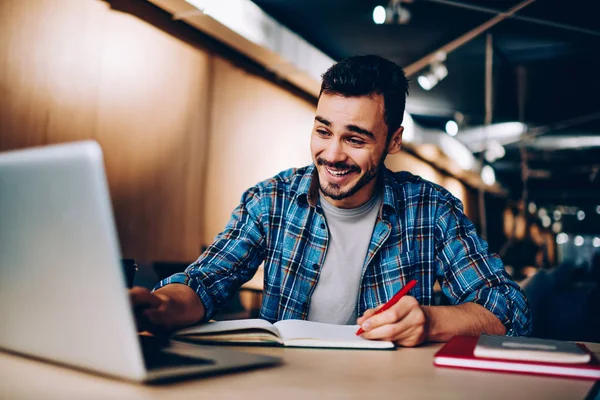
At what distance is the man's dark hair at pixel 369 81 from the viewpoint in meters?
1.72

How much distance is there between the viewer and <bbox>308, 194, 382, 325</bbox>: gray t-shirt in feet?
5.73

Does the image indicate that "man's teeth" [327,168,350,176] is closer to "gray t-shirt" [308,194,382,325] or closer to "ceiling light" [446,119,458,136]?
"gray t-shirt" [308,194,382,325]

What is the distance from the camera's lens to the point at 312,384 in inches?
28.7

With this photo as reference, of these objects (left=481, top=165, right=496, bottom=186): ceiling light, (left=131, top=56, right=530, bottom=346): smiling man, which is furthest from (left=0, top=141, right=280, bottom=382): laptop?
(left=481, top=165, right=496, bottom=186): ceiling light

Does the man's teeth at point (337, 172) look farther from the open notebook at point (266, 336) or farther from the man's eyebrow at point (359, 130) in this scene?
the open notebook at point (266, 336)

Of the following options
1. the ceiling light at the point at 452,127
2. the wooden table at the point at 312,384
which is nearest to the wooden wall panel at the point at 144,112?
the wooden table at the point at 312,384

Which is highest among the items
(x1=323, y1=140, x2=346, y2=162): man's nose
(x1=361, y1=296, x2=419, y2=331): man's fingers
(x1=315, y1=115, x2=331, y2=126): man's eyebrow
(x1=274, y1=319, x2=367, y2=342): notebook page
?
(x1=315, y1=115, x2=331, y2=126): man's eyebrow

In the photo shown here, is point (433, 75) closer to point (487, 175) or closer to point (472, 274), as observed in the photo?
point (472, 274)

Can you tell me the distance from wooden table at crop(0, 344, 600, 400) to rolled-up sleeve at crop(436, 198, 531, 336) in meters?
0.61

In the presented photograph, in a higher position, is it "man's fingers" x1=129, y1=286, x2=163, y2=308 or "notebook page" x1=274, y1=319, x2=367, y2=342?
"man's fingers" x1=129, y1=286, x2=163, y2=308

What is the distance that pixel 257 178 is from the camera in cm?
532

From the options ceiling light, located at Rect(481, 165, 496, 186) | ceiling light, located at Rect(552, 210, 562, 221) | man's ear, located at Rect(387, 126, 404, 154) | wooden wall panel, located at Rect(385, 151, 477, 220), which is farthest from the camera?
ceiling light, located at Rect(552, 210, 562, 221)

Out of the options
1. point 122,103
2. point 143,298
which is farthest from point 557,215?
point 143,298

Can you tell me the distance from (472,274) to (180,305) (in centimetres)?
85
